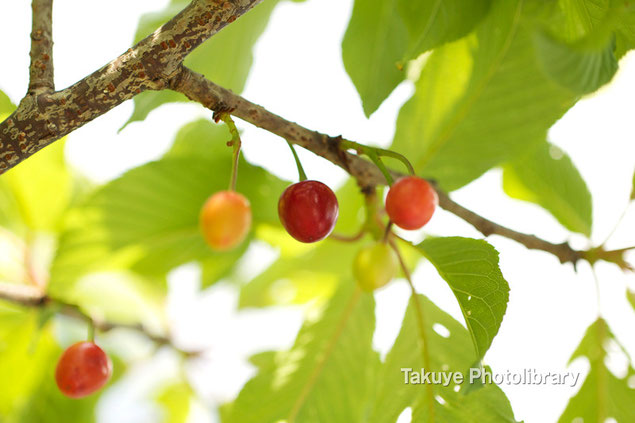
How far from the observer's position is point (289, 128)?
24.9 inches

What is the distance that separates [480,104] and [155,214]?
57cm

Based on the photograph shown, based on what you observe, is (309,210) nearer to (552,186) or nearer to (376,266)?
(376,266)

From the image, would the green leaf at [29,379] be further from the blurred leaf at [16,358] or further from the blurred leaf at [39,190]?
the blurred leaf at [39,190]

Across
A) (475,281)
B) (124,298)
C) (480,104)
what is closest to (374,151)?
(475,281)

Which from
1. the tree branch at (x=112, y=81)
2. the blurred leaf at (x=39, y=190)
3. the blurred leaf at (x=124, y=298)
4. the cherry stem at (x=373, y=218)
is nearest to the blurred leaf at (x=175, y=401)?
the blurred leaf at (x=124, y=298)

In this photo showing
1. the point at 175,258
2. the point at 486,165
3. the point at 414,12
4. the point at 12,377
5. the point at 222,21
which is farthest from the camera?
the point at 12,377

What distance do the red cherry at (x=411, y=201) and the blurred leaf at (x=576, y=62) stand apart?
186 mm

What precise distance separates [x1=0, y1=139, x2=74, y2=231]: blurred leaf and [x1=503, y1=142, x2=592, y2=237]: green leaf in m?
0.85

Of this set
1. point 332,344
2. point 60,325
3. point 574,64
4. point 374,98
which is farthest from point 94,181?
point 574,64

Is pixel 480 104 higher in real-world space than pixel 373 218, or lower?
higher

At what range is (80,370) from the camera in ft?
2.67

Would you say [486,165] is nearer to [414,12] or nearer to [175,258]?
[414,12]

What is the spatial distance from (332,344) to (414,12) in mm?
555

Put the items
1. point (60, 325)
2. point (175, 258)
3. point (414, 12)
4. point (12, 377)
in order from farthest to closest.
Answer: point (60, 325) → point (12, 377) → point (175, 258) → point (414, 12)
